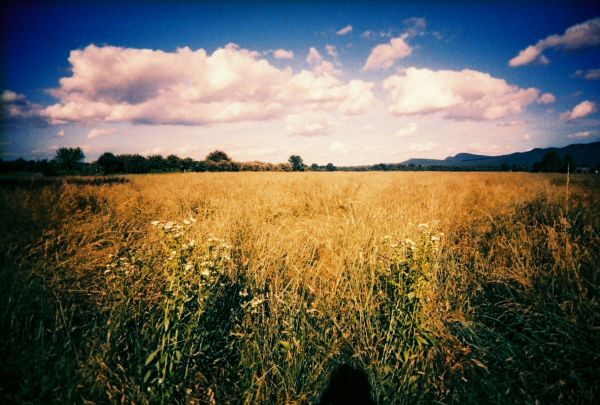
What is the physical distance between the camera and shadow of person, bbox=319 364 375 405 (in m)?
1.97

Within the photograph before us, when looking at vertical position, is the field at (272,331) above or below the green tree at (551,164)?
below

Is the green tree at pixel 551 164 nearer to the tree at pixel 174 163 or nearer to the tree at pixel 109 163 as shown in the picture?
the tree at pixel 174 163

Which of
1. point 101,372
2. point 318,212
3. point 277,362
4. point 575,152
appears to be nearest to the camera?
point 101,372

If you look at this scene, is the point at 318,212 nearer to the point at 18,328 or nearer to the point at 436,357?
the point at 436,357

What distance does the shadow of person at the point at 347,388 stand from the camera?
1970 mm

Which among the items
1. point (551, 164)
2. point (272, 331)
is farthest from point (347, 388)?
point (551, 164)

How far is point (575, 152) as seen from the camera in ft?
446

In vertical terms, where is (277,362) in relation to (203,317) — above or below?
below

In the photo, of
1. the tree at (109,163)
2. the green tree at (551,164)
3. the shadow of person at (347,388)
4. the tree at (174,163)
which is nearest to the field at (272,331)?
the shadow of person at (347,388)

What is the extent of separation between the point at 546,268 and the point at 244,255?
12.7ft

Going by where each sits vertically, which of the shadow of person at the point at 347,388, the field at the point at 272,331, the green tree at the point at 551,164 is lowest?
the shadow of person at the point at 347,388

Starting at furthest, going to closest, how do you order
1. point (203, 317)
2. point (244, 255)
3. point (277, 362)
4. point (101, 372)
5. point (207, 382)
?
1. point (244, 255)
2. point (203, 317)
3. point (277, 362)
4. point (207, 382)
5. point (101, 372)

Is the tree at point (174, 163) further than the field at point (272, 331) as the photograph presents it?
Yes

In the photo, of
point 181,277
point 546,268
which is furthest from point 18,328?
point 546,268
